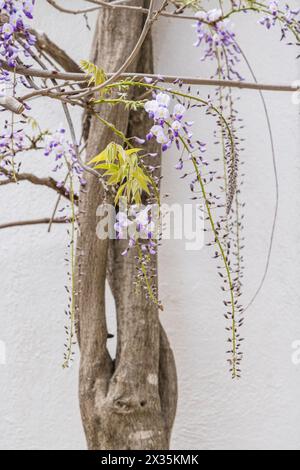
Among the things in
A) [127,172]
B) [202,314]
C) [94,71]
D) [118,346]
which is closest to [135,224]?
[127,172]

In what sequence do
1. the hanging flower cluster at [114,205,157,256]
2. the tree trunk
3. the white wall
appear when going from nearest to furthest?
1. the hanging flower cluster at [114,205,157,256]
2. the tree trunk
3. the white wall

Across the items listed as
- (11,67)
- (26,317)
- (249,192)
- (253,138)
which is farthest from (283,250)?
(11,67)

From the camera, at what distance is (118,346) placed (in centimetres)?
151

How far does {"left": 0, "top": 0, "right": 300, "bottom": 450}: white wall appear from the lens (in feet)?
5.64

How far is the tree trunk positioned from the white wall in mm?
222

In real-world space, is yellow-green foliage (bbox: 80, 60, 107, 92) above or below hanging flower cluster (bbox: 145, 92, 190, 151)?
above

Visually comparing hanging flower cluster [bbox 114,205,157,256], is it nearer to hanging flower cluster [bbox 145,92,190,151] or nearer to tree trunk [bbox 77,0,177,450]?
hanging flower cluster [bbox 145,92,190,151]

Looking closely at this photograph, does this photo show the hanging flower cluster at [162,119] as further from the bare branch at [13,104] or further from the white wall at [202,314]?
the white wall at [202,314]

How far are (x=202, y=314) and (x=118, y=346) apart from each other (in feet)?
1.05

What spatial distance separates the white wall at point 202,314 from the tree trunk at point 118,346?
0.22 metres

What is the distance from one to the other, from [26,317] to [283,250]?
2.29 feet

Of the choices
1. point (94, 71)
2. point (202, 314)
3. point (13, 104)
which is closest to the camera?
→ point (13, 104)

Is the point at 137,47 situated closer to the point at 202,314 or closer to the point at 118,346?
the point at 118,346

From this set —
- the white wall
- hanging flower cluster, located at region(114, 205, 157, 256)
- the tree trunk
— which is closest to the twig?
hanging flower cluster, located at region(114, 205, 157, 256)
